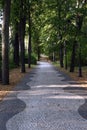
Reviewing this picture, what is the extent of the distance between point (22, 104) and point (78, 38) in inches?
537

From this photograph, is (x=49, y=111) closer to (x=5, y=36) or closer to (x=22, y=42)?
(x=5, y=36)

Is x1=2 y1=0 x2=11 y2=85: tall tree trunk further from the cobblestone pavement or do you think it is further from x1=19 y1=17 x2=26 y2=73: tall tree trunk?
x1=19 y1=17 x2=26 y2=73: tall tree trunk

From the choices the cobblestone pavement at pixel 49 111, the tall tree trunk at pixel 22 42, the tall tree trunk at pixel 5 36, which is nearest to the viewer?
the cobblestone pavement at pixel 49 111

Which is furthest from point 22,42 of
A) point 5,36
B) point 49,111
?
point 49,111

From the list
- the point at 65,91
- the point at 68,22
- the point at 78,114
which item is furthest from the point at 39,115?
the point at 68,22

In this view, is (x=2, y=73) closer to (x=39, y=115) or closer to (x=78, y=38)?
(x=78, y=38)

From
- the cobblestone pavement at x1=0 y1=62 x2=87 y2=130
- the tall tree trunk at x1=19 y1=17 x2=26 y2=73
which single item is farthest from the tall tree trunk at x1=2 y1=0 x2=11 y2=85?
the tall tree trunk at x1=19 y1=17 x2=26 y2=73

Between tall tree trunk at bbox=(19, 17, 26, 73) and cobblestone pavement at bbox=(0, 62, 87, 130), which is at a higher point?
tall tree trunk at bbox=(19, 17, 26, 73)

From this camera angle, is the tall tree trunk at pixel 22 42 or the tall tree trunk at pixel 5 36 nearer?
the tall tree trunk at pixel 5 36

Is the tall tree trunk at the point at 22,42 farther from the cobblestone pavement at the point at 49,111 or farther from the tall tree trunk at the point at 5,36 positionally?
the cobblestone pavement at the point at 49,111

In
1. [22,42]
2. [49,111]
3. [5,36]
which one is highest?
[5,36]

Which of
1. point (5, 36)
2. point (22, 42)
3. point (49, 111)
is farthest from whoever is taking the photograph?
point (22, 42)

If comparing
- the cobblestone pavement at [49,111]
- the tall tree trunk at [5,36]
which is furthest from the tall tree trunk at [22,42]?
the cobblestone pavement at [49,111]

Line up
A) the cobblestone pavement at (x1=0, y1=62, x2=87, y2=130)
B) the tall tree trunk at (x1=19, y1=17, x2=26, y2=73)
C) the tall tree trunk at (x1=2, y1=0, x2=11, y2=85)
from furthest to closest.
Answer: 1. the tall tree trunk at (x1=19, y1=17, x2=26, y2=73)
2. the tall tree trunk at (x1=2, y1=0, x2=11, y2=85)
3. the cobblestone pavement at (x1=0, y1=62, x2=87, y2=130)
